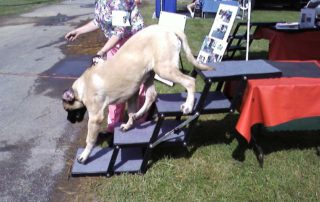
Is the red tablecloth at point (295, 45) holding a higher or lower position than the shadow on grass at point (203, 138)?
higher

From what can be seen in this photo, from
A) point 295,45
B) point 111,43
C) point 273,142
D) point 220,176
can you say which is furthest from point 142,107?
point 295,45

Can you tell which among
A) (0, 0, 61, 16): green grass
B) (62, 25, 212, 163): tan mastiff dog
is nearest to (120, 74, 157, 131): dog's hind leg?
(62, 25, 212, 163): tan mastiff dog

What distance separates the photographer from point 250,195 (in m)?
3.88

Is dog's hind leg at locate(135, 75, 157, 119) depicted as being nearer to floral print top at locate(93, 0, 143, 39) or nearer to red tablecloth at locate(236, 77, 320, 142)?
floral print top at locate(93, 0, 143, 39)

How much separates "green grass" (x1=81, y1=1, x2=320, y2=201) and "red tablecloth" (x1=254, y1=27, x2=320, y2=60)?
2611 mm

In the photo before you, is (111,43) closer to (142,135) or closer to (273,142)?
(142,135)

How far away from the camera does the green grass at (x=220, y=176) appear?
3891mm

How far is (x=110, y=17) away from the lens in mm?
4449

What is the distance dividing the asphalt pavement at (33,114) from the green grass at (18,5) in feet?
20.2

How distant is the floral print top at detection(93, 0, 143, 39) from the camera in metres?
4.39

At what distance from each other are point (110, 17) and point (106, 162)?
62.5 inches

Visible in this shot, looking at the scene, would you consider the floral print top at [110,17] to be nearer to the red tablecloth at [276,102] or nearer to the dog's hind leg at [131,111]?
the dog's hind leg at [131,111]

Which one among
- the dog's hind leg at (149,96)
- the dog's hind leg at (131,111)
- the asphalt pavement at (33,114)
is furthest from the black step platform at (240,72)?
the asphalt pavement at (33,114)

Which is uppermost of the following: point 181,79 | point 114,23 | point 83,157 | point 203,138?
point 114,23
